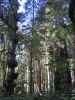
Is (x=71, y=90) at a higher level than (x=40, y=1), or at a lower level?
lower

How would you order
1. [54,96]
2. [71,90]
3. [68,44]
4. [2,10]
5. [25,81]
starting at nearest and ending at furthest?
1. [54,96]
2. [71,90]
3. [68,44]
4. [25,81]
5. [2,10]

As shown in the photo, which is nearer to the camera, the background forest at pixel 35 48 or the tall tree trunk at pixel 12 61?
the background forest at pixel 35 48

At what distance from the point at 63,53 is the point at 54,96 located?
2.62m

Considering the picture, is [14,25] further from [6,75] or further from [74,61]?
[74,61]

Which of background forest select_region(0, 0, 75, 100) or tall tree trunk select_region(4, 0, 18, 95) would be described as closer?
background forest select_region(0, 0, 75, 100)

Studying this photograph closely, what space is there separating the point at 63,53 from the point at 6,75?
97.7 inches

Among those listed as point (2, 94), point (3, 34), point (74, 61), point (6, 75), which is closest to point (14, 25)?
point (3, 34)

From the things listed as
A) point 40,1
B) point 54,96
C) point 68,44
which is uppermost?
point 40,1

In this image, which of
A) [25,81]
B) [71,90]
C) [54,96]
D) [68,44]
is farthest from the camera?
[25,81]

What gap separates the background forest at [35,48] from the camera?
1100cm

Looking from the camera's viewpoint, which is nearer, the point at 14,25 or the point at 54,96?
the point at 54,96

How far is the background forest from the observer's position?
11.0 m

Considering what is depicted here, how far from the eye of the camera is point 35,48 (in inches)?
469

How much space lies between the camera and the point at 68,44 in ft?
36.4
